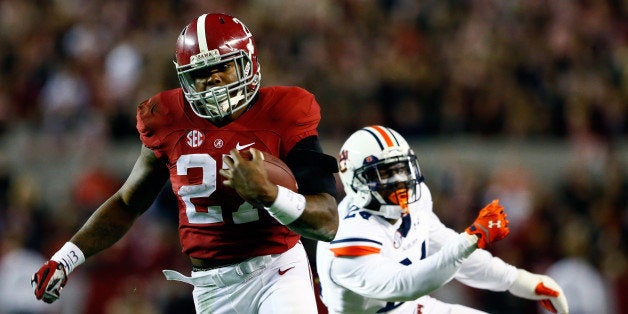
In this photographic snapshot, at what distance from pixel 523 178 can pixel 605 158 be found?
0.70 meters

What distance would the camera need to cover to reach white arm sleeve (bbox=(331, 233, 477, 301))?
3.82 meters

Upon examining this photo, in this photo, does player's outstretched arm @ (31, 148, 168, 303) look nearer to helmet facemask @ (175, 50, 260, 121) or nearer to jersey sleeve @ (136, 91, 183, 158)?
jersey sleeve @ (136, 91, 183, 158)

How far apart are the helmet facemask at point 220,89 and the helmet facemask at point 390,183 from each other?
0.83 metres

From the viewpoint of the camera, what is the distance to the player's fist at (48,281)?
12.0 feet

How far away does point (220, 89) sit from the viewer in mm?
3516

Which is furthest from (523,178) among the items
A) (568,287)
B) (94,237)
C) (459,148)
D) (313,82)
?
(94,237)

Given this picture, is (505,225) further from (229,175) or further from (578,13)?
(578,13)

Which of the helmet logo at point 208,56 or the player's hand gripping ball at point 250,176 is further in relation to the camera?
the helmet logo at point 208,56

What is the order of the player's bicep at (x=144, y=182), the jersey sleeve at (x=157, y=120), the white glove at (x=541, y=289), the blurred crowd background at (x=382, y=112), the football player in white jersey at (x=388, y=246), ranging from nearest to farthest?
the jersey sleeve at (x=157, y=120) < the player's bicep at (x=144, y=182) < the football player in white jersey at (x=388, y=246) < the white glove at (x=541, y=289) < the blurred crowd background at (x=382, y=112)

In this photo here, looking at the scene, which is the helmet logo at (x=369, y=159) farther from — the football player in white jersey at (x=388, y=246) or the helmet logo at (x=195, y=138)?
the helmet logo at (x=195, y=138)

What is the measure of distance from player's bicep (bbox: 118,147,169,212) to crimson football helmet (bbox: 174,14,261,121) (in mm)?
307

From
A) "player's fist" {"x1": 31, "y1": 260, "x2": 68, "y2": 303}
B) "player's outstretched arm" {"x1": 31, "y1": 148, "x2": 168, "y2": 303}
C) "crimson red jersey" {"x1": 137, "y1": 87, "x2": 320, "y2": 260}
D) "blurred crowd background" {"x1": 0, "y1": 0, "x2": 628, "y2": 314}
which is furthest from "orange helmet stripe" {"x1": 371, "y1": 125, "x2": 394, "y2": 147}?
"blurred crowd background" {"x1": 0, "y1": 0, "x2": 628, "y2": 314}

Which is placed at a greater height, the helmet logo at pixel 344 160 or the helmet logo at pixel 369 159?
the helmet logo at pixel 369 159

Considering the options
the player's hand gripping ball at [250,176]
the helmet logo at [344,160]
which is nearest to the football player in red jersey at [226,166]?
the player's hand gripping ball at [250,176]
